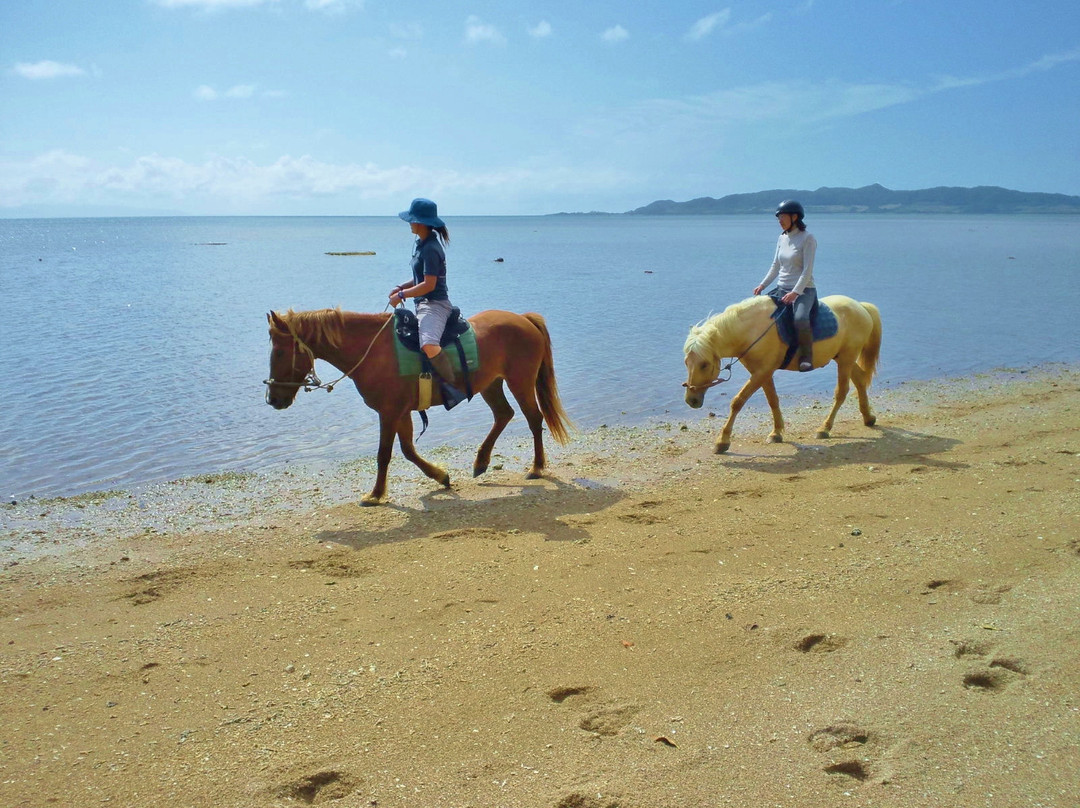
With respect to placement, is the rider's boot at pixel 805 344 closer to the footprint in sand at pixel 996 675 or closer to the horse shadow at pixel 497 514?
the horse shadow at pixel 497 514

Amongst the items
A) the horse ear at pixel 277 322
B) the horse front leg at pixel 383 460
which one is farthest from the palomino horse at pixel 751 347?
the horse ear at pixel 277 322

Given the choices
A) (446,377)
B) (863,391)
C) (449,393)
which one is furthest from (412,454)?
(863,391)

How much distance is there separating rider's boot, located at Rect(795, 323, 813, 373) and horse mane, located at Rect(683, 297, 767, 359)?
0.56 metres

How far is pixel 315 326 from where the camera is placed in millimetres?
7309

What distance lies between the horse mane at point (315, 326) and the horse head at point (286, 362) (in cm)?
4

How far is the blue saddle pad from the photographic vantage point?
364 inches

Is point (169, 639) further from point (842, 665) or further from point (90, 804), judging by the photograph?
point (842, 665)

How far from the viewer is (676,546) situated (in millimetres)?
5996

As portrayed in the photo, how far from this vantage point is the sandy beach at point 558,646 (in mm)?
3367

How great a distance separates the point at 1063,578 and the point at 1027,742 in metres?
2.07

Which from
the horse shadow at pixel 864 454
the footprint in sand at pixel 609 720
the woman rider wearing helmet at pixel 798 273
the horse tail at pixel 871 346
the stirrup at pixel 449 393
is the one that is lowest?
the footprint in sand at pixel 609 720

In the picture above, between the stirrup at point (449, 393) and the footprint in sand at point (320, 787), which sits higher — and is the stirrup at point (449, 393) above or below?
above

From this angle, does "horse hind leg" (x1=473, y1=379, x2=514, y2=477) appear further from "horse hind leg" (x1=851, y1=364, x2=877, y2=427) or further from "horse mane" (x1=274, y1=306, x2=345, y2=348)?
"horse hind leg" (x1=851, y1=364, x2=877, y2=427)

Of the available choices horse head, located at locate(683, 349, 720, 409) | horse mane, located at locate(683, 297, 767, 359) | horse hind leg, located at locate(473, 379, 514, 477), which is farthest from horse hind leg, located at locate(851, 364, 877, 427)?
horse hind leg, located at locate(473, 379, 514, 477)
